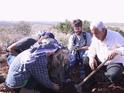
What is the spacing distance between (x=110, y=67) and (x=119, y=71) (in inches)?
6.8

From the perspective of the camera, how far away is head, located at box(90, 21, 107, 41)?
6.81 m

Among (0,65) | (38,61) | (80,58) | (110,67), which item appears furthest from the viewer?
(0,65)

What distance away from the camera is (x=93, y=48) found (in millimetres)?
7367

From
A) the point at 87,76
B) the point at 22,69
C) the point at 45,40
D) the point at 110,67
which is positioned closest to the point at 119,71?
the point at 110,67

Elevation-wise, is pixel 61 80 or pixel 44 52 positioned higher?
pixel 44 52

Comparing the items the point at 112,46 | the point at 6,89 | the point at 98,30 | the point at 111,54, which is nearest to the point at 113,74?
the point at 111,54

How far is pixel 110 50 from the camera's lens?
23.0 ft

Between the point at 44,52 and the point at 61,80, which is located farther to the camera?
the point at 61,80

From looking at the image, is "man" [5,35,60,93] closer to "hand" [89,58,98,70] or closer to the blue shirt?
the blue shirt

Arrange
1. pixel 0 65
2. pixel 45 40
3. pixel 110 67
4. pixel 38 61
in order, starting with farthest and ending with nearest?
pixel 0 65 < pixel 110 67 < pixel 45 40 < pixel 38 61

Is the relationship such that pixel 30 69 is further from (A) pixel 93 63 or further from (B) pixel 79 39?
(B) pixel 79 39

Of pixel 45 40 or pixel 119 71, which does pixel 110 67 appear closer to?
pixel 119 71

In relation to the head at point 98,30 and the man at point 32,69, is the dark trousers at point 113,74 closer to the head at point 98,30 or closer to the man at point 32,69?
the head at point 98,30

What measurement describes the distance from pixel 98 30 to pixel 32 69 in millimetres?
1489
